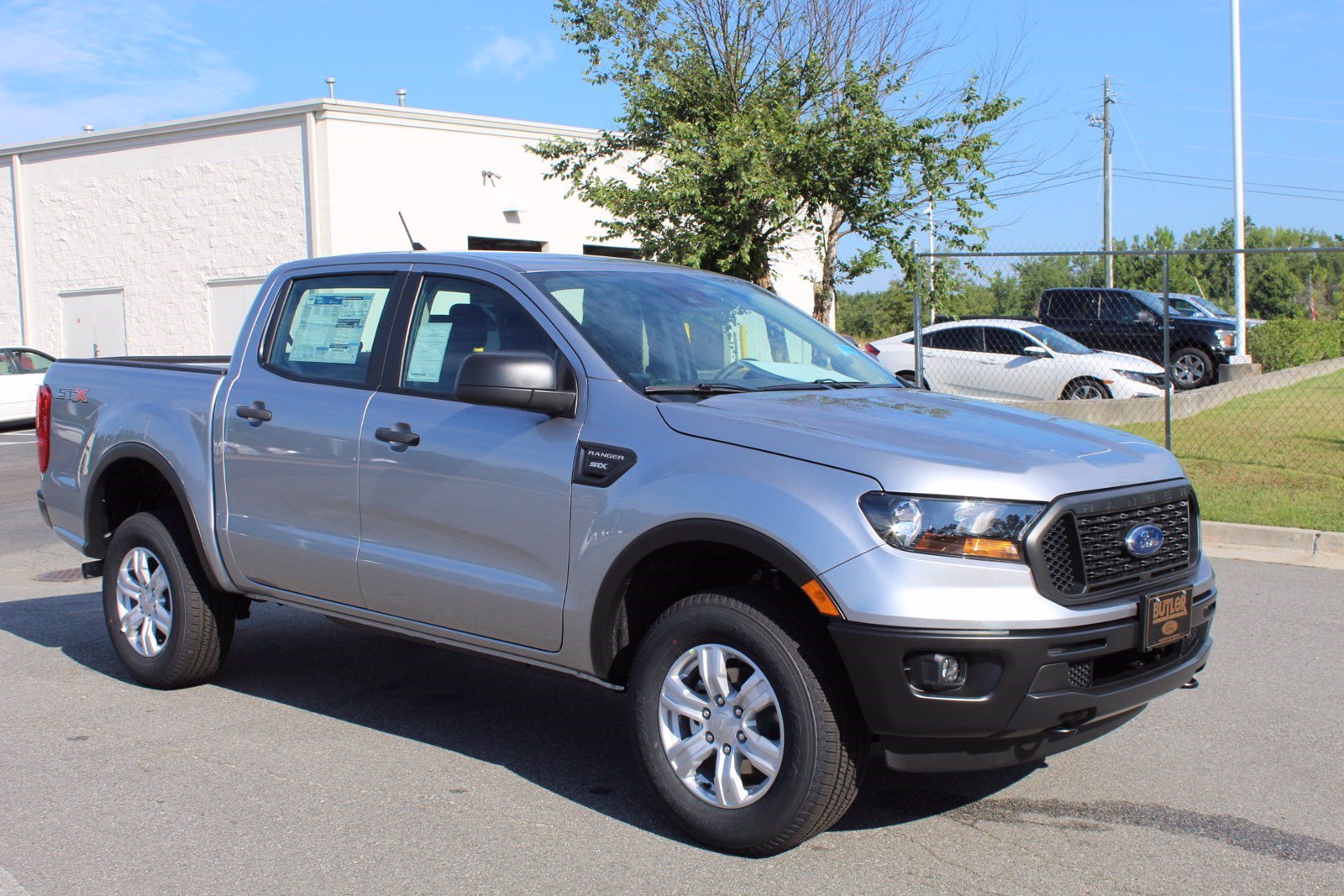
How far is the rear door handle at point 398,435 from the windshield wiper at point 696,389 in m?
0.97

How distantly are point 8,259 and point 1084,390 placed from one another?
23822 mm

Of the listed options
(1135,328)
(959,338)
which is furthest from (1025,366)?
(1135,328)

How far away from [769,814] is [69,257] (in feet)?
90.8

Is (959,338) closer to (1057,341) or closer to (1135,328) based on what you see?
(1057,341)

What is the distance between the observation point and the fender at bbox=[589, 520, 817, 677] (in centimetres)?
370

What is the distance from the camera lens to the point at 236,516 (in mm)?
5402

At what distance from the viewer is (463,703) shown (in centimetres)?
564

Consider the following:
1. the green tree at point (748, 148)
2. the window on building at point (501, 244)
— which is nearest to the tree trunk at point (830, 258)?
the green tree at point (748, 148)

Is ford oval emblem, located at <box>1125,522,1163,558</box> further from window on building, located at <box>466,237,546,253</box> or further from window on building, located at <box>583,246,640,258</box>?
window on building, located at <box>583,246,640,258</box>

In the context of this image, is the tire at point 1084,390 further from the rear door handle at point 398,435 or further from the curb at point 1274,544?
the rear door handle at point 398,435

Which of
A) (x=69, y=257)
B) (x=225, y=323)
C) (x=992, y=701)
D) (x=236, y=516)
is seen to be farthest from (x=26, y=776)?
(x=69, y=257)

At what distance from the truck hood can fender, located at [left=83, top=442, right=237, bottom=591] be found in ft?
8.35

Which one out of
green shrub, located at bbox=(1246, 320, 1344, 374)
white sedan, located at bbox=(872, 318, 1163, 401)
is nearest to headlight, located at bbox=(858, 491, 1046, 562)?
white sedan, located at bbox=(872, 318, 1163, 401)

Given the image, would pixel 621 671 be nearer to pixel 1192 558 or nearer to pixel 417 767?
pixel 417 767
